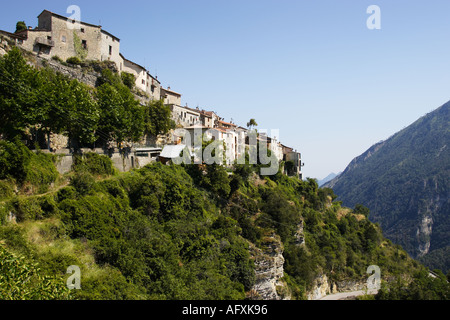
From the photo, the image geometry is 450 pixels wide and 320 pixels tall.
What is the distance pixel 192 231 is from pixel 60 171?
13496mm

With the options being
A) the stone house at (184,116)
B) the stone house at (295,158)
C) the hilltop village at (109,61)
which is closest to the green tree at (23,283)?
the hilltop village at (109,61)

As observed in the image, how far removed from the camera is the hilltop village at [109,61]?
42.5 meters

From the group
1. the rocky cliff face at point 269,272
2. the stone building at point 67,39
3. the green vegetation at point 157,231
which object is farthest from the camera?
the stone building at point 67,39

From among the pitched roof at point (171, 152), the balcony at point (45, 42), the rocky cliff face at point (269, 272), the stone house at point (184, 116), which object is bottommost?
the rocky cliff face at point (269, 272)

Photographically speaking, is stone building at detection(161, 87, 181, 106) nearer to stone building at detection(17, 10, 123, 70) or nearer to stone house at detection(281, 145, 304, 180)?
stone building at detection(17, 10, 123, 70)

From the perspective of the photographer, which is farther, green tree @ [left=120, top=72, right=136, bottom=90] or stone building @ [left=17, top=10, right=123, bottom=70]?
green tree @ [left=120, top=72, right=136, bottom=90]

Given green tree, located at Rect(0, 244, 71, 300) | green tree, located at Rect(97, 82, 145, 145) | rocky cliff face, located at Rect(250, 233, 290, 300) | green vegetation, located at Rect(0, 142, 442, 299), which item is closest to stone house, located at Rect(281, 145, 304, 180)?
green vegetation, located at Rect(0, 142, 442, 299)

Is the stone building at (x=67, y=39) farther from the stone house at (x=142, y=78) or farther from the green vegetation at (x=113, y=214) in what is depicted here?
the green vegetation at (x=113, y=214)

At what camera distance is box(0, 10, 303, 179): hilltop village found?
42.5 m

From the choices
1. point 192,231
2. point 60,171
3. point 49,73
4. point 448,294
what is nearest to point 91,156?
point 60,171

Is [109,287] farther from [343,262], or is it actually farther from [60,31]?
[343,262]

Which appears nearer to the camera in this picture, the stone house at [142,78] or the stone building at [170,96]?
the stone house at [142,78]

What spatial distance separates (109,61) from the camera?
2195 inches

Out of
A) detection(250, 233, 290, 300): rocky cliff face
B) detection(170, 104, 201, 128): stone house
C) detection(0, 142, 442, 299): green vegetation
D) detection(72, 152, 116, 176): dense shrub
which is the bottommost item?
detection(250, 233, 290, 300): rocky cliff face
